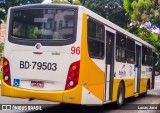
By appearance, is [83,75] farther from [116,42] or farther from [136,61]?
[136,61]

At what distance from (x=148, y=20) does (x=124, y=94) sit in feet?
33.2

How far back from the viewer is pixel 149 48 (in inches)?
762

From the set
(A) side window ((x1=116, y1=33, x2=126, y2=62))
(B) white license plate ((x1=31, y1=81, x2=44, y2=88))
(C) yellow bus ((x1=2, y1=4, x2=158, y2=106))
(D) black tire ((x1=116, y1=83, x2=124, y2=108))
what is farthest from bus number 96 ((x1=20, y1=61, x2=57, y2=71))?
(D) black tire ((x1=116, y1=83, x2=124, y2=108))

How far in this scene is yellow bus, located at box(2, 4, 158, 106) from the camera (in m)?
9.42

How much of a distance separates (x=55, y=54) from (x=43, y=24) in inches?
37.2

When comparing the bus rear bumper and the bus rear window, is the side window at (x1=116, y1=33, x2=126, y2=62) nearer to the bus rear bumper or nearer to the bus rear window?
the bus rear window

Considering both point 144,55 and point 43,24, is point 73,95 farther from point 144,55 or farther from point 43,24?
point 144,55

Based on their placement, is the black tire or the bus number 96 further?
the black tire

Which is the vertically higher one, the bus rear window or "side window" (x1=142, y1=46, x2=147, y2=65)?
the bus rear window

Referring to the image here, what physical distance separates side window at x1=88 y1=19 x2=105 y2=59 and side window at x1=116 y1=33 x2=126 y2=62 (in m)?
1.77

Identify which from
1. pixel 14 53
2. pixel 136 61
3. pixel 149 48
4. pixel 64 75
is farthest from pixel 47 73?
pixel 149 48

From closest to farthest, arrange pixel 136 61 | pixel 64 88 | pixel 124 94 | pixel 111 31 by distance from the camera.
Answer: pixel 64 88 < pixel 111 31 < pixel 124 94 < pixel 136 61

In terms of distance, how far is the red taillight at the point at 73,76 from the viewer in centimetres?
934

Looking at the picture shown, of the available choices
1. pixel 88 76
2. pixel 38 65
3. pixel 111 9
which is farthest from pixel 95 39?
pixel 111 9
